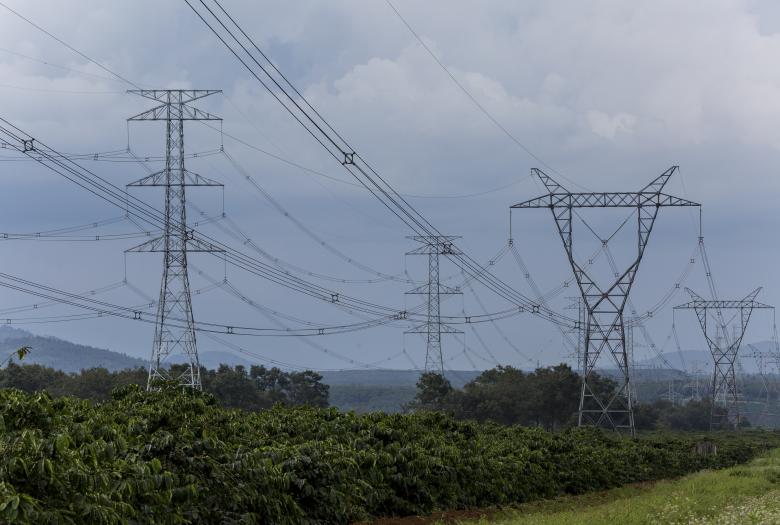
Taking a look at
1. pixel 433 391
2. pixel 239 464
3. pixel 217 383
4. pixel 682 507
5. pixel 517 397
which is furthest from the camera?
pixel 517 397

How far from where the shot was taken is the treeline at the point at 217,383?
10769 centimetres

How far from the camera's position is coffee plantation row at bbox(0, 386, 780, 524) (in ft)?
45.4

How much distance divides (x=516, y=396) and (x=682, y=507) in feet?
336

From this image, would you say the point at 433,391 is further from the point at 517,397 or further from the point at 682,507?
the point at 682,507

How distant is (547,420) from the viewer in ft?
452

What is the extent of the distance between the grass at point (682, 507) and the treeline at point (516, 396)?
75.9 metres

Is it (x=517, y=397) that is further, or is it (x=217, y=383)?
(x=517, y=397)

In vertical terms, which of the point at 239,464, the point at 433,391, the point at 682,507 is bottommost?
the point at 682,507

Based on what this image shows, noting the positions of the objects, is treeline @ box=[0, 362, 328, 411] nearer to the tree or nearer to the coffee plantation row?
the tree

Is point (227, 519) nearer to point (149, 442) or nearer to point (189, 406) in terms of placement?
point (149, 442)

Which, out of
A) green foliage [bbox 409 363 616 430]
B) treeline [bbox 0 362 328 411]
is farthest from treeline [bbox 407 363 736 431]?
treeline [bbox 0 362 328 411]

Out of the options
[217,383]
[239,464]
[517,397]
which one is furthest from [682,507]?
[517,397]

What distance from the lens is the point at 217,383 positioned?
118 m

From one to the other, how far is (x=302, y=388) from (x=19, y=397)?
12464cm
